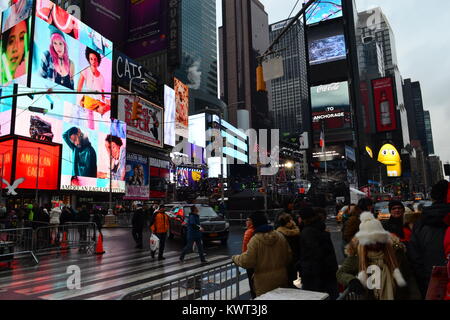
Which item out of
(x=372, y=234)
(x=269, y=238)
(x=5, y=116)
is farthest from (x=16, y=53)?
(x=372, y=234)

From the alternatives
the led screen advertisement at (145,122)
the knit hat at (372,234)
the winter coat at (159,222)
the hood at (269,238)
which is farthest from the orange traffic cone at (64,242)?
Answer: the led screen advertisement at (145,122)

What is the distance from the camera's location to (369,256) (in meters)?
3.45

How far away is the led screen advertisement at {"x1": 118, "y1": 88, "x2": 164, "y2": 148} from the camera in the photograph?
52.6 m

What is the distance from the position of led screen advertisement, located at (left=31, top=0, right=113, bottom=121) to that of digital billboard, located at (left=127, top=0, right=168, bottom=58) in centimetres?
2161

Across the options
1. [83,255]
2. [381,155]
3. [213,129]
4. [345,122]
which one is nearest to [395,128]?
[381,155]

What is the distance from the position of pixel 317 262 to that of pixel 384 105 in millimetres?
97013

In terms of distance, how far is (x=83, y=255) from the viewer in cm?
1370

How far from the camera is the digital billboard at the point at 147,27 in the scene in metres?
67.6

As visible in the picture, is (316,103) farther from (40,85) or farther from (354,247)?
(354,247)

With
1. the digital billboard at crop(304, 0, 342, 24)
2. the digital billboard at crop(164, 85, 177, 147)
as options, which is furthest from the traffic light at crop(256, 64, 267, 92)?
Result: the digital billboard at crop(304, 0, 342, 24)

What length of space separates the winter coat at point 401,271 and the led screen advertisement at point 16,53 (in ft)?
124

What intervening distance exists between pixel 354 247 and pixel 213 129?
4080 inches

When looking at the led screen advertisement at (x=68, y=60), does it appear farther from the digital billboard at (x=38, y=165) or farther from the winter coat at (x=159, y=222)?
the winter coat at (x=159, y=222)

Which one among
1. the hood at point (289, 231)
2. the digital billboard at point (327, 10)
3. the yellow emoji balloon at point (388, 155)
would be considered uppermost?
the digital billboard at point (327, 10)
